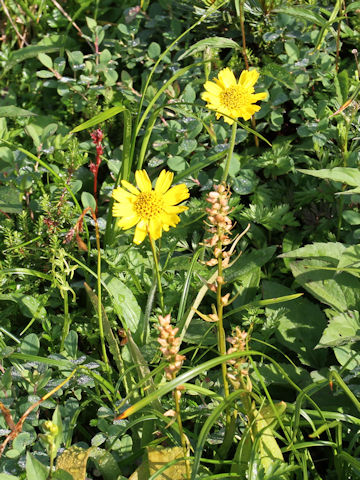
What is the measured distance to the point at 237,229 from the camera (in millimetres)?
2318

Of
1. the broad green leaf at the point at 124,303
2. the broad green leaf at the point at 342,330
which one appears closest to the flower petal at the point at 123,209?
the broad green leaf at the point at 124,303

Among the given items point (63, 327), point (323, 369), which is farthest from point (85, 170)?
point (323, 369)

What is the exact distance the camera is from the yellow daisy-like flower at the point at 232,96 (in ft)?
6.40

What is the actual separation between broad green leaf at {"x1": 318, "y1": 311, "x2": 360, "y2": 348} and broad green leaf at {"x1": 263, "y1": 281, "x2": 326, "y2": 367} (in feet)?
0.47

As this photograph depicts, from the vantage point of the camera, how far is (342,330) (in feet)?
5.98

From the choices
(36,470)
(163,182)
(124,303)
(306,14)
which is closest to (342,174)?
(163,182)

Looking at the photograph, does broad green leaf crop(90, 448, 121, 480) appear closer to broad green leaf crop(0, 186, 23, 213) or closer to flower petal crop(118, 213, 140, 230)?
flower petal crop(118, 213, 140, 230)

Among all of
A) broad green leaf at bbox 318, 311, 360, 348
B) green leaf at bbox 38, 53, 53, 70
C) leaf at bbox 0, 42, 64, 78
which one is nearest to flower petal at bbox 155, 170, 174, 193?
broad green leaf at bbox 318, 311, 360, 348

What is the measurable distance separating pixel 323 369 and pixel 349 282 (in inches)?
12.1

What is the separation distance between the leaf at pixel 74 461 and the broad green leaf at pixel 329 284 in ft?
2.85

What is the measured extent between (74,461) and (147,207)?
0.71 m

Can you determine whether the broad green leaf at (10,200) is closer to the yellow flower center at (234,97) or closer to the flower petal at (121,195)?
the flower petal at (121,195)

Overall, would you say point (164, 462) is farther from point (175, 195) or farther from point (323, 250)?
point (323, 250)

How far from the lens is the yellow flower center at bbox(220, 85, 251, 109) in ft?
6.49
